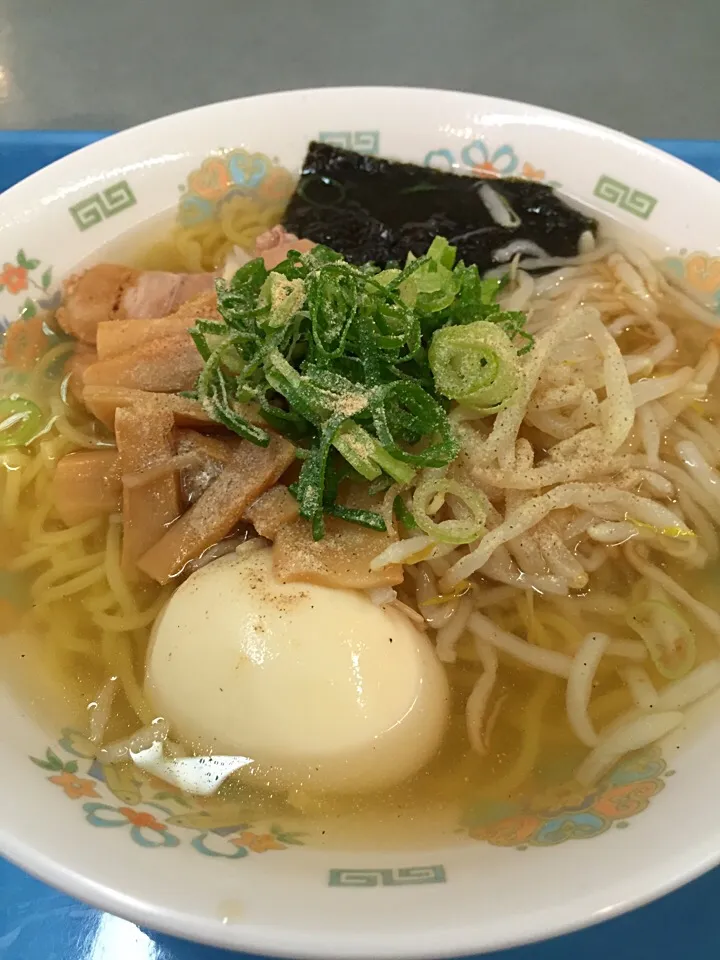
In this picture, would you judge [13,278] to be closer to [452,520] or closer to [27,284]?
[27,284]

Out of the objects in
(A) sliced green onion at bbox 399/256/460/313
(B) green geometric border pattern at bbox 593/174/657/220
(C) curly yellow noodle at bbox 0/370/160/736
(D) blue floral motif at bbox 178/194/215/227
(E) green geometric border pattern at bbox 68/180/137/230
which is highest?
(B) green geometric border pattern at bbox 593/174/657/220

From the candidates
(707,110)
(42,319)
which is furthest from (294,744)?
(707,110)

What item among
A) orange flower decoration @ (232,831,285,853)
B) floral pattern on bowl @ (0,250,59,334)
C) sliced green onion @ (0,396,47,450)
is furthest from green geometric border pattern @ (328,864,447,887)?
floral pattern on bowl @ (0,250,59,334)

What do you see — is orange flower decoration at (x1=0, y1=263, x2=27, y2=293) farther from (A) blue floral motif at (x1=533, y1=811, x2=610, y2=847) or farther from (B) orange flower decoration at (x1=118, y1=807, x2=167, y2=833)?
(A) blue floral motif at (x1=533, y1=811, x2=610, y2=847)

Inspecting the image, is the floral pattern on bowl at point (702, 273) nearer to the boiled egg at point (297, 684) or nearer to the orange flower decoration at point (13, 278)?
the boiled egg at point (297, 684)

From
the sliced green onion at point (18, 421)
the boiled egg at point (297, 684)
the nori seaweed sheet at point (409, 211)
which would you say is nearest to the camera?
the boiled egg at point (297, 684)

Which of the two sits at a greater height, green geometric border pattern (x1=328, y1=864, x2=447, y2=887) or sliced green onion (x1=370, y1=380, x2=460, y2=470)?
sliced green onion (x1=370, y1=380, x2=460, y2=470)

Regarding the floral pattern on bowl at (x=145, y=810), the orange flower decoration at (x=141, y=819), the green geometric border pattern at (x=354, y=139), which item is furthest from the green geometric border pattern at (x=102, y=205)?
the orange flower decoration at (x=141, y=819)
